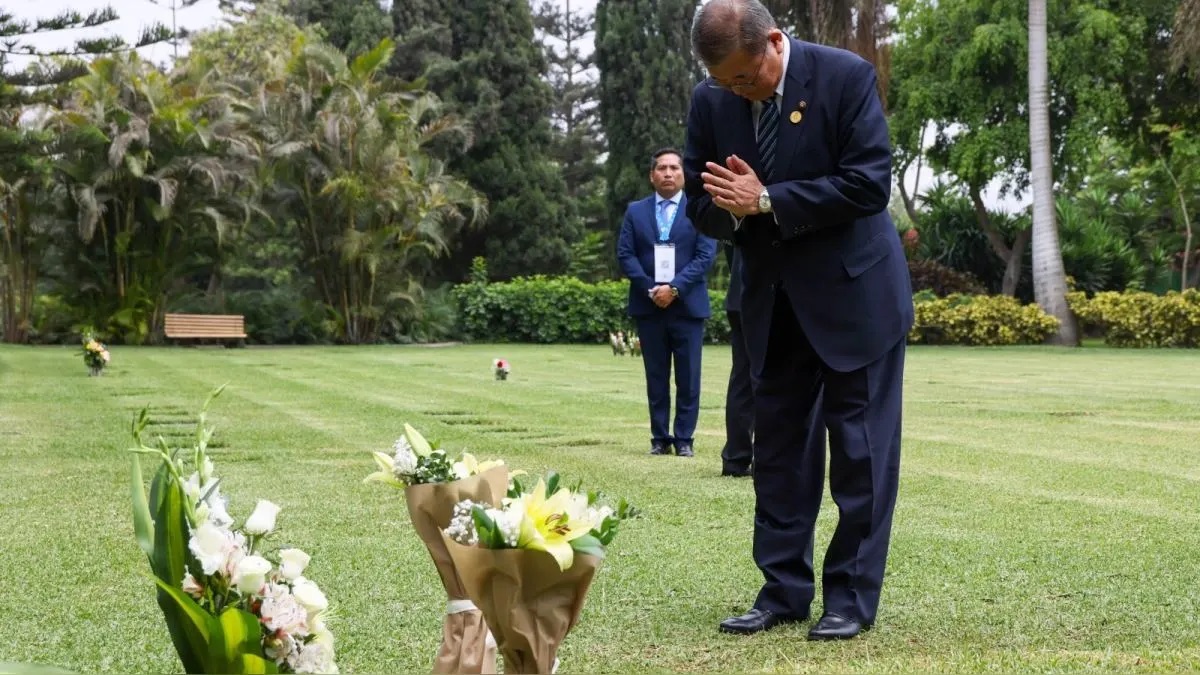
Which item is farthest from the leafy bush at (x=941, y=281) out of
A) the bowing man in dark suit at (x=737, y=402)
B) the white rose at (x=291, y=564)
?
the white rose at (x=291, y=564)

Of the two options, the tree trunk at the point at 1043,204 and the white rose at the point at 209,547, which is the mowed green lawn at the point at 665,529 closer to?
the white rose at the point at 209,547

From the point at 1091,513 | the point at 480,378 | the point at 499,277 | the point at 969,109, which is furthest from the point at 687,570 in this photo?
the point at 499,277

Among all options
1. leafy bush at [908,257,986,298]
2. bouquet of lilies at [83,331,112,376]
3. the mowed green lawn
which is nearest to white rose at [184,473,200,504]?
the mowed green lawn

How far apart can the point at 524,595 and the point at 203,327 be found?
86.1 feet

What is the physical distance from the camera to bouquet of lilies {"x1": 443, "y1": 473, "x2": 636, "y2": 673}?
2684 mm

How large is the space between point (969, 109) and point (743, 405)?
90.8ft

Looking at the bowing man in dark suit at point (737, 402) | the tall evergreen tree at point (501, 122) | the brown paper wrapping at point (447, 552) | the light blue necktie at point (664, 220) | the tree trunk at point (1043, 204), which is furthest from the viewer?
the tall evergreen tree at point (501, 122)

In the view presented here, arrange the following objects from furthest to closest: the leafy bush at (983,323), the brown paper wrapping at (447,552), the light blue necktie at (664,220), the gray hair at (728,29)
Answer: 1. the leafy bush at (983,323)
2. the light blue necktie at (664,220)
3. the gray hair at (728,29)
4. the brown paper wrapping at (447,552)

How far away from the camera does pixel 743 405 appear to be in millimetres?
7320

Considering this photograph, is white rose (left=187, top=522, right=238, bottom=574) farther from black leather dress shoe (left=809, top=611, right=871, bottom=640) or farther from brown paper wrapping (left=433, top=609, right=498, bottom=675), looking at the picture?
black leather dress shoe (left=809, top=611, right=871, bottom=640)

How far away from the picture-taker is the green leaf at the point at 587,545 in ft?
8.84

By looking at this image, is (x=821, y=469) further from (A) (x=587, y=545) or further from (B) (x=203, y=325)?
(B) (x=203, y=325)

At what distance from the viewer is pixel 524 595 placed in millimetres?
2764

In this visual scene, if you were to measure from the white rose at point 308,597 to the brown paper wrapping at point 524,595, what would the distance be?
0.52 m
